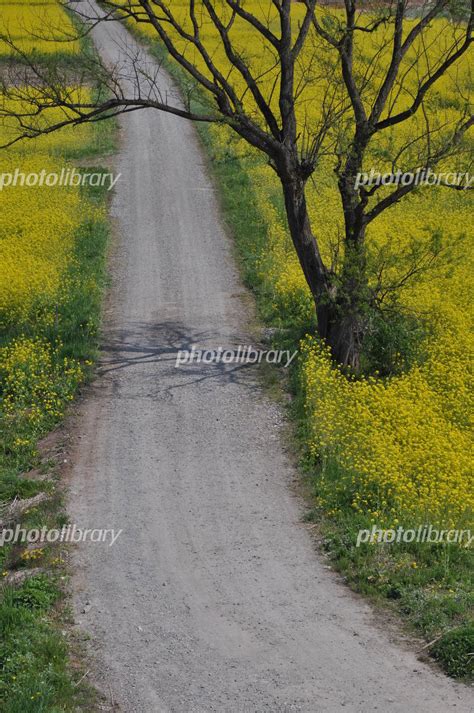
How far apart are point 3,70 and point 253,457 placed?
31401 millimetres

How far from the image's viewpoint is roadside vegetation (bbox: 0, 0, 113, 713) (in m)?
9.09

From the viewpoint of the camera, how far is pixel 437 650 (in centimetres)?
929

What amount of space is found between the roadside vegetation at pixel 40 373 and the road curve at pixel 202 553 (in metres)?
0.37

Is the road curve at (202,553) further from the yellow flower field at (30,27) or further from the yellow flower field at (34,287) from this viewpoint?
the yellow flower field at (30,27)

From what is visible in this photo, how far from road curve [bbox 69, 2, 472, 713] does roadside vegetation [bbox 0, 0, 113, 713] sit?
37cm

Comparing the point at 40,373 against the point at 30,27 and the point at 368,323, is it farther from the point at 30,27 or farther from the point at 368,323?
the point at 30,27

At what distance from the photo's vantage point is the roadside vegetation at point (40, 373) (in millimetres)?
9086

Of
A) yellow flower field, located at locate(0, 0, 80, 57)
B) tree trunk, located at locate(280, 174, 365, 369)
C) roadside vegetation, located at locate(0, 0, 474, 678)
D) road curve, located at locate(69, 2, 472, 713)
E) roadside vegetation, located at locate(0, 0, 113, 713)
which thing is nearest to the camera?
road curve, located at locate(69, 2, 472, 713)

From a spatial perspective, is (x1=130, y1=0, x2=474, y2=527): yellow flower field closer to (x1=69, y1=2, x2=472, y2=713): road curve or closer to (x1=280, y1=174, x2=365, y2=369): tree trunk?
(x1=280, y1=174, x2=365, y2=369): tree trunk

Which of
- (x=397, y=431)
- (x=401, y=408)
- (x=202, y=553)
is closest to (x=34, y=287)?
(x=401, y=408)

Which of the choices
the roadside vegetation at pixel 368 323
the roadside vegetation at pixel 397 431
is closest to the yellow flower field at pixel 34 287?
the roadside vegetation at pixel 368 323

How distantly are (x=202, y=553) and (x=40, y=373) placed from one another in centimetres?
557

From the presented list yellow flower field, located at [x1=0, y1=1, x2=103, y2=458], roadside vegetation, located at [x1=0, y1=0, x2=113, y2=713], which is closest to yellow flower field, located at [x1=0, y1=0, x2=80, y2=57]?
yellow flower field, located at [x1=0, y1=1, x2=103, y2=458]

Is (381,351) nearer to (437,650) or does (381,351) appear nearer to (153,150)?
(437,650)
